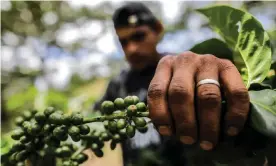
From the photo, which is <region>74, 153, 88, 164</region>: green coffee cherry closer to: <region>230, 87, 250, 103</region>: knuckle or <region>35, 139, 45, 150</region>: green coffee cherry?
<region>35, 139, 45, 150</region>: green coffee cherry

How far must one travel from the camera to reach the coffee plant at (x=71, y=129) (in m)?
0.70

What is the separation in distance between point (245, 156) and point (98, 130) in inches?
16.0

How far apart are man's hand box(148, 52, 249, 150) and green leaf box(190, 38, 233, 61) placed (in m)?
0.32

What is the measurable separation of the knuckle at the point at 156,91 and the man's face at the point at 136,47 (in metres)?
1.26

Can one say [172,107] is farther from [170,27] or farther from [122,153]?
[170,27]

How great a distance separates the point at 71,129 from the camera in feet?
2.36

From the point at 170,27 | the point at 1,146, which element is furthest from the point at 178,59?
the point at 170,27

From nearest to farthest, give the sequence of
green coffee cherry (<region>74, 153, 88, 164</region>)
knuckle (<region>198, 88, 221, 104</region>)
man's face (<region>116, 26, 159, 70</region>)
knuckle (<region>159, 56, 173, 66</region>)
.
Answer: knuckle (<region>198, 88, 221, 104</region>), knuckle (<region>159, 56, 173, 66</region>), green coffee cherry (<region>74, 153, 88, 164</region>), man's face (<region>116, 26, 159, 70</region>)

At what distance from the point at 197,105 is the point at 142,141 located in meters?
0.72

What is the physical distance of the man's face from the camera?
1.88 meters

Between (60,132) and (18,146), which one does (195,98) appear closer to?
(60,132)

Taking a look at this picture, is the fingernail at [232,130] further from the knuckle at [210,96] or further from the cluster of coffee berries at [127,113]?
the cluster of coffee berries at [127,113]

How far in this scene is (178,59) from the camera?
25.9 inches

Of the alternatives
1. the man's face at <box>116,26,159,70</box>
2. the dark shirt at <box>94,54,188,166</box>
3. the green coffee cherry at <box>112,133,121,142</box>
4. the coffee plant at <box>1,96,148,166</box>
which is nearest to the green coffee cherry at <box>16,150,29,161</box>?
the coffee plant at <box>1,96,148,166</box>
